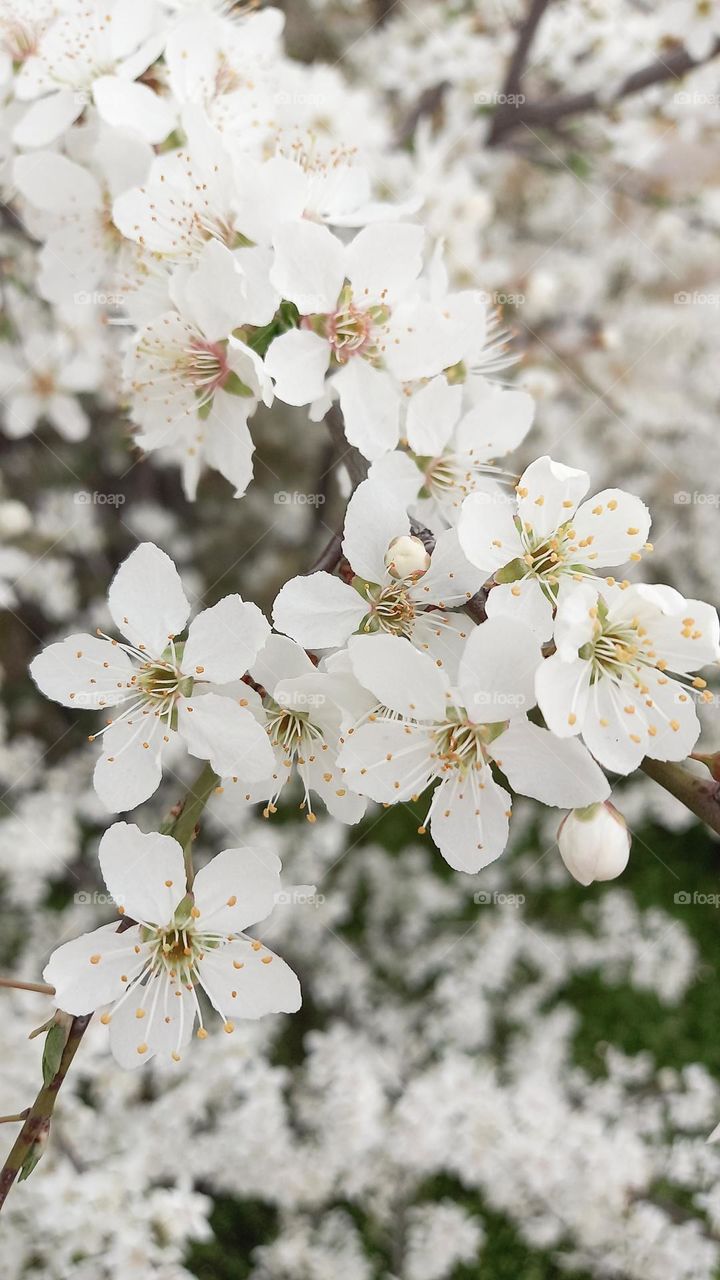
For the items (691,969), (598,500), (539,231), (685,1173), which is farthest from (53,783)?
(539,231)

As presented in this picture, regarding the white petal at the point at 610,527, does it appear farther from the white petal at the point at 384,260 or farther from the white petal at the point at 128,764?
the white petal at the point at 128,764

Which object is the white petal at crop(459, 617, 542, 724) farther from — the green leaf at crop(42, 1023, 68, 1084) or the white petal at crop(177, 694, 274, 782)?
the green leaf at crop(42, 1023, 68, 1084)

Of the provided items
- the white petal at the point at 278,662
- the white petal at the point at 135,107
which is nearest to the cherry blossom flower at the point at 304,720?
the white petal at the point at 278,662

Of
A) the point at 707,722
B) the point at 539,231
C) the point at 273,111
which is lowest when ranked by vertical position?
the point at 707,722

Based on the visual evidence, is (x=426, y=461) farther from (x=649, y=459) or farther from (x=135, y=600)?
(x=649, y=459)

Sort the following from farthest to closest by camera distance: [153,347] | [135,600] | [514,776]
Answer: [153,347] → [135,600] → [514,776]

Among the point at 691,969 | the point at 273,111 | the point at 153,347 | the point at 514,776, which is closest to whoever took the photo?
the point at 514,776
